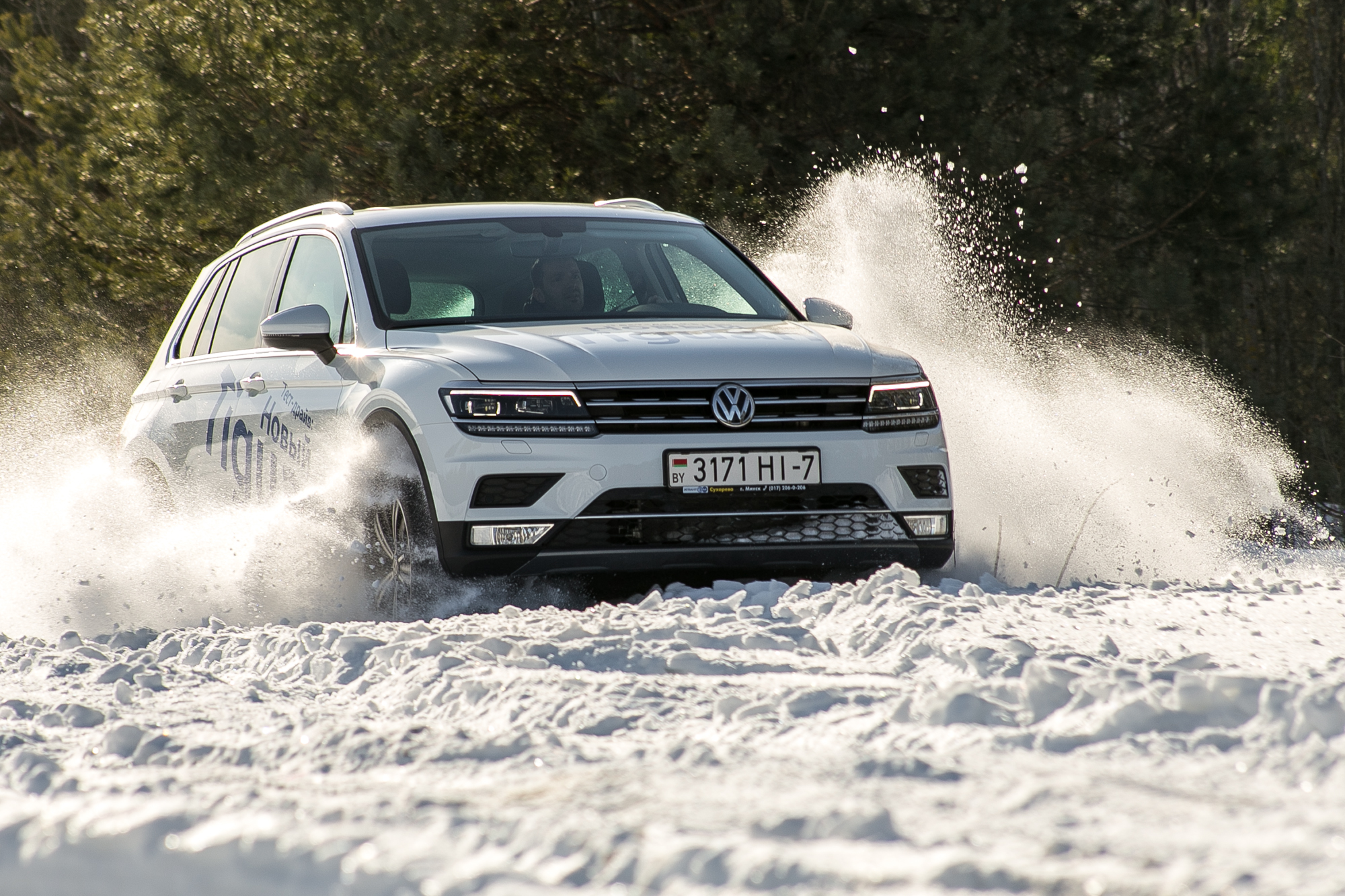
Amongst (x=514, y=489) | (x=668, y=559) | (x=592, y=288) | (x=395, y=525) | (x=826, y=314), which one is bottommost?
(x=668, y=559)

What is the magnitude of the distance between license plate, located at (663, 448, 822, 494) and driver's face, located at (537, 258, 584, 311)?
52.0 inches

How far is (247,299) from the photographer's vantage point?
24.2 feet

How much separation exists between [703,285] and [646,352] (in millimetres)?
1472

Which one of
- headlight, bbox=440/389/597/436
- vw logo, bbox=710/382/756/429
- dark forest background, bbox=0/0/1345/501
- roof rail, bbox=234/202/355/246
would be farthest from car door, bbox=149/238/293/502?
dark forest background, bbox=0/0/1345/501

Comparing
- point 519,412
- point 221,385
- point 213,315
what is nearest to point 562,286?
point 519,412

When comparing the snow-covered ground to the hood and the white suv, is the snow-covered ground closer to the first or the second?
the white suv

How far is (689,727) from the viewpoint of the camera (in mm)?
3533

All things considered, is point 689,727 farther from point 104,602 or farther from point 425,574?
point 104,602

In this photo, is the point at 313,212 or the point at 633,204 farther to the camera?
the point at 633,204

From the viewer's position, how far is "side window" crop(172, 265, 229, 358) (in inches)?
311

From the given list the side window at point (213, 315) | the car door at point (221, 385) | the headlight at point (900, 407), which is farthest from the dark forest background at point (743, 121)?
the headlight at point (900, 407)

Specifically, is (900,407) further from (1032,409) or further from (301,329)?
(1032,409)

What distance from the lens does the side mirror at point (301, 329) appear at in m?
6.00

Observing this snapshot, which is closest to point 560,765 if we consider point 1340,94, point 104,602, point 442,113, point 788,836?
point 788,836
